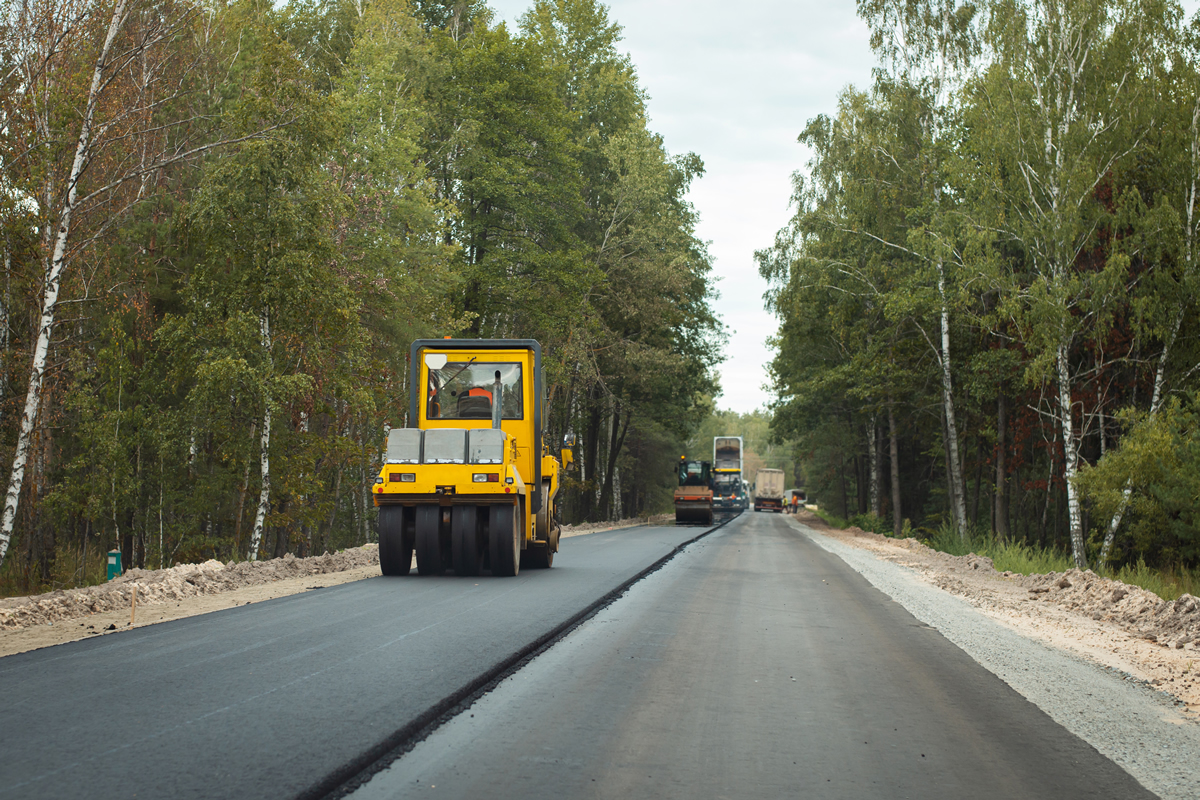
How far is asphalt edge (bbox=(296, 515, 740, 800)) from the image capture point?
418cm

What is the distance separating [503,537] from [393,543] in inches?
62.3

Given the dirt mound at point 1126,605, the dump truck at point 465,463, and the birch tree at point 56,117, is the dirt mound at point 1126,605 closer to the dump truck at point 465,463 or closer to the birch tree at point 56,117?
the dump truck at point 465,463

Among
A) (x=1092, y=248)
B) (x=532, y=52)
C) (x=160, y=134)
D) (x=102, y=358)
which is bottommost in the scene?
(x=102, y=358)

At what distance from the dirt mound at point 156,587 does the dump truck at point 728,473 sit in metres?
53.1

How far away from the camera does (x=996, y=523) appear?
2789 cm

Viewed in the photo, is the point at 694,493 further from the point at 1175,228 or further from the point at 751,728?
the point at 751,728

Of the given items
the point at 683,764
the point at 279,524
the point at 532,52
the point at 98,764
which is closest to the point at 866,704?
the point at 683,764

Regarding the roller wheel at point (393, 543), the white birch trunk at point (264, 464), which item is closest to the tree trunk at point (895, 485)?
the white birch trunk at point (264, 464)

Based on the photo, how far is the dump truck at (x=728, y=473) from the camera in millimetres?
67562

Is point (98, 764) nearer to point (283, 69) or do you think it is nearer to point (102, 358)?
point (102, 358)

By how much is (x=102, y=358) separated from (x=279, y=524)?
4.96 metres

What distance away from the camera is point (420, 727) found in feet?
17.1

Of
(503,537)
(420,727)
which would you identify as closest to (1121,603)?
(503,537)

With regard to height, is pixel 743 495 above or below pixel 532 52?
below
